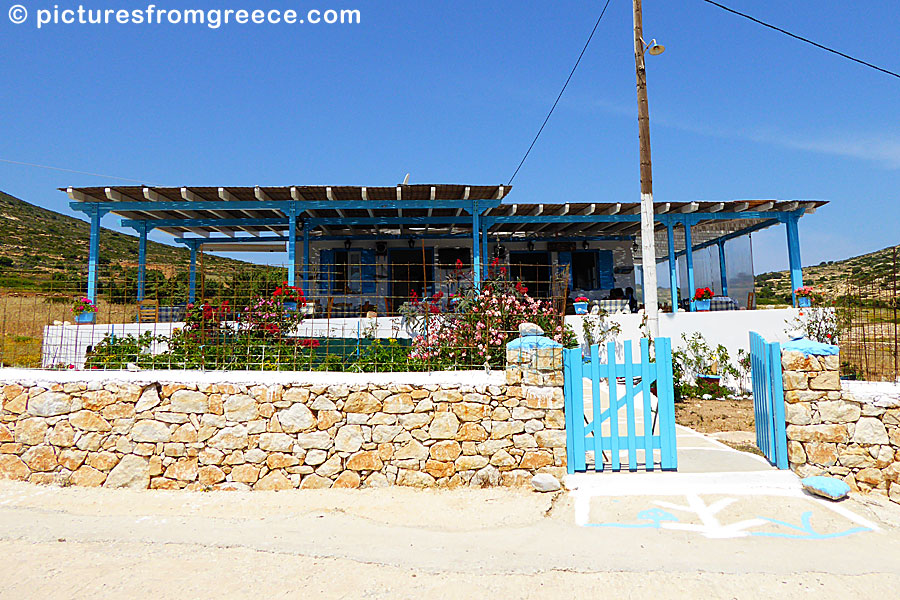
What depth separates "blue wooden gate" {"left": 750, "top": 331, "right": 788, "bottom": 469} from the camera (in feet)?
15.6

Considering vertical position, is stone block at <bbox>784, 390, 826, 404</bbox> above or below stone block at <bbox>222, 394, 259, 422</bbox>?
above

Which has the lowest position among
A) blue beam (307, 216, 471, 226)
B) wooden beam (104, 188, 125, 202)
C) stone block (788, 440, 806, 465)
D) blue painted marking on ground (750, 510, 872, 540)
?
blue painted marking on ground (750, 510, 872, 540)

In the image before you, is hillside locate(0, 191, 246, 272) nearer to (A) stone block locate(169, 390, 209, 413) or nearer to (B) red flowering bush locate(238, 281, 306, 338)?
(B) red flowering bush locate(238, 281, 306, 338)

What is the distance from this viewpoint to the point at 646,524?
13.3 feet

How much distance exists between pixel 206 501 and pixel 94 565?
3.96 feet

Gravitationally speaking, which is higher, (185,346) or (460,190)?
(460,190)

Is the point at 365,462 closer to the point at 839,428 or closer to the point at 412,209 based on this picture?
the point at 839,428

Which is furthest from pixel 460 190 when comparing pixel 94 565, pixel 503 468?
pixel 94 565

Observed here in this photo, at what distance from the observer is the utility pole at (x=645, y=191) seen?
745 cm

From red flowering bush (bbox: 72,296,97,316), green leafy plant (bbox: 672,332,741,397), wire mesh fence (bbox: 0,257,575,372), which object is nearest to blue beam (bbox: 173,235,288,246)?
red flowering bush (bbox: 72,296,97,316)

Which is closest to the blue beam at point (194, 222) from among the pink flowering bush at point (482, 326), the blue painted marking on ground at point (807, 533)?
the pink flowering bush at point (482, 326)

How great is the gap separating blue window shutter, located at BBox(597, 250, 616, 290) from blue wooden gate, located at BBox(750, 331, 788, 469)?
12.1m

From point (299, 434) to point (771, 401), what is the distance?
4.49 m

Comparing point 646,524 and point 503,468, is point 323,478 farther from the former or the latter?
point 646,524
